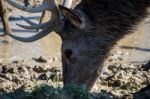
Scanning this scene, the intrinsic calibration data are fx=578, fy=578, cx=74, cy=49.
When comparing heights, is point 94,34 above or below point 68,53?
above

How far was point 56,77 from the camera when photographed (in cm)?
812

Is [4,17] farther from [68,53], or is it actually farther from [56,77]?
[68,53]

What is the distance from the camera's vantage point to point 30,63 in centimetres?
902

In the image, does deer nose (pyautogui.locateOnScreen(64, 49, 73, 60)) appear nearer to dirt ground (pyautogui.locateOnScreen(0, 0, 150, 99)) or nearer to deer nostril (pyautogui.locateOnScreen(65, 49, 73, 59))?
deer nostril (pyautogui.locateOnScreen(65, 49, 73, 59))

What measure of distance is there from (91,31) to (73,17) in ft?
1.17

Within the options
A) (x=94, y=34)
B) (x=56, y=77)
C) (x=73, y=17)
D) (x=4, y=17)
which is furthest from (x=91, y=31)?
(x=4, y=17)

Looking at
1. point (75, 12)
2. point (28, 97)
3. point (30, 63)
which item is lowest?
point (30, 63)

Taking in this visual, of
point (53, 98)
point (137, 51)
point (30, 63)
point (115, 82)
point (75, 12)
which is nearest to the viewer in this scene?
point (53, 98)

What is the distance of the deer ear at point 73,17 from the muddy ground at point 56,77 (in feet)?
2.50

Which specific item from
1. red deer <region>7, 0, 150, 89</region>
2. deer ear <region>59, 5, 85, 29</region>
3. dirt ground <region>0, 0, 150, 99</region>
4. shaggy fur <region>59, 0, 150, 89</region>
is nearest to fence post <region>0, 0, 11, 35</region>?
dirt ground <region>0, 0, 150, 99</region>

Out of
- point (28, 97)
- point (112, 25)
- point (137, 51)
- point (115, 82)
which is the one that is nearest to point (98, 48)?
point (112, 25)

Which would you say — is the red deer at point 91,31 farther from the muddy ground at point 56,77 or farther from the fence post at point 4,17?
the fence post at point 4,17

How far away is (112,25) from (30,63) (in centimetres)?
218

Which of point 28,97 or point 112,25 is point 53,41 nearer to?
point 112,25
